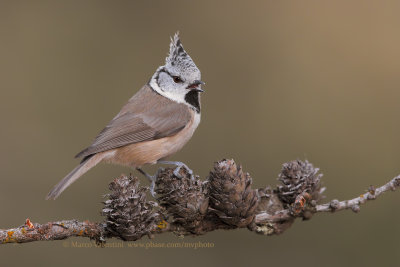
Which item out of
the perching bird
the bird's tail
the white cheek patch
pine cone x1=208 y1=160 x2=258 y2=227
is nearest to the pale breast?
the perching bird

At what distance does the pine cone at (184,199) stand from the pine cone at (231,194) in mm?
69

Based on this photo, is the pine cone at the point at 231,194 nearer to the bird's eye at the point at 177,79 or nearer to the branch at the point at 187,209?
the branch at the point at 187,209

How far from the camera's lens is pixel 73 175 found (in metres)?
3.23

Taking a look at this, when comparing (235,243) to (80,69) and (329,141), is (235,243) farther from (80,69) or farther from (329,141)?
(80,69)

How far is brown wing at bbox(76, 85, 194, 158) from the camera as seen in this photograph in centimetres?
363

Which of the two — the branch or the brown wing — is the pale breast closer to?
the brown wing

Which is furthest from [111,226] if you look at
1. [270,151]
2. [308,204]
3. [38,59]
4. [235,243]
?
[38,59]

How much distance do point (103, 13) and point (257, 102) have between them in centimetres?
185

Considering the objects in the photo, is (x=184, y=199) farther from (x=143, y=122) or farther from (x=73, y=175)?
(x=143, y=122)

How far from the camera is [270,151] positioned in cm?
463

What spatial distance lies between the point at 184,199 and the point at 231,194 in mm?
226

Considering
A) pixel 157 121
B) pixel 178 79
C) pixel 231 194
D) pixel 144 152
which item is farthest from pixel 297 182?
pixel 178 79

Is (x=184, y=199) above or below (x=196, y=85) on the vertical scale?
below

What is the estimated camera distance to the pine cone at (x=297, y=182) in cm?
261
